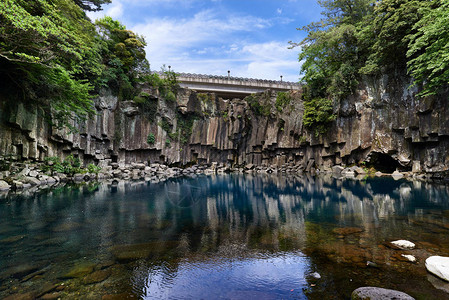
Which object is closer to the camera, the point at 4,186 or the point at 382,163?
the point at 4,186

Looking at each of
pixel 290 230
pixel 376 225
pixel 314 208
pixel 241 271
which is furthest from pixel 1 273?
pixel 314 208

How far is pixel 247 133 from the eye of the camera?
37.0 meters

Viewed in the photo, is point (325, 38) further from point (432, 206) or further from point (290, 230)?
point (290, 230)

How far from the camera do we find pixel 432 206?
30.6 ft

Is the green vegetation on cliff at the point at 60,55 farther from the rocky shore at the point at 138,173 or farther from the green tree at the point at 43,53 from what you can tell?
the rocky shore at the point at 138,173

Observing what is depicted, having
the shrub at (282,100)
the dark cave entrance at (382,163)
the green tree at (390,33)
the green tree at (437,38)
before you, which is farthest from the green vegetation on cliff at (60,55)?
the dark cave entrance at (382,163)

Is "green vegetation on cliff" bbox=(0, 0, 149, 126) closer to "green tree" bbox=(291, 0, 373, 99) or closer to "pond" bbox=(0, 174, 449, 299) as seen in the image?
"pond" bbox=(0, 174, 449, 299)

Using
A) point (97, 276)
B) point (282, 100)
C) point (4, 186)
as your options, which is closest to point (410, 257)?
point (97, 276)

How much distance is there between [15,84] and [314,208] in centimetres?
1936

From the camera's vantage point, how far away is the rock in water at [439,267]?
3.81 metres

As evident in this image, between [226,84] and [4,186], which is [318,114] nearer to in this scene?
[226,84]

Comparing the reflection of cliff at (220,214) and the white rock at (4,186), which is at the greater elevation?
the white rock at (4,186)

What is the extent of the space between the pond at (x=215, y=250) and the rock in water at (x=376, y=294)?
0.25m

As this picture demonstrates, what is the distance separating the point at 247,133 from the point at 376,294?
34.1 metres
